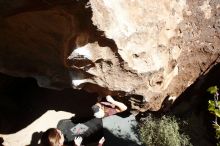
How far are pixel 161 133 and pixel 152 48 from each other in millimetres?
1556

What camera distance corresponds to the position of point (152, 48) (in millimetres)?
4715

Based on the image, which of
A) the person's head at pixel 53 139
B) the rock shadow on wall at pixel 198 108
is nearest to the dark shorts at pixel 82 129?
the person's head at pixel 53 139

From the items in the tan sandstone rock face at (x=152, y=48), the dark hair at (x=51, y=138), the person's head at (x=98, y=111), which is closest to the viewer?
the tan sandstone rock face at (x=152, y=48)

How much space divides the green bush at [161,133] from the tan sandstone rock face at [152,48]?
1.21 ft

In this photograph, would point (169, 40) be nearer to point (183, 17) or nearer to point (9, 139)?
point (183, 17)

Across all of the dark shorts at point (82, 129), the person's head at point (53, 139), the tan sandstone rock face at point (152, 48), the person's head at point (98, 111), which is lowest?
the person's head at point (53, 139)

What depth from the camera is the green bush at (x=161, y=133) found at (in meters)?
5.75

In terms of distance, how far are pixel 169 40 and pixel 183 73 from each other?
0.86m

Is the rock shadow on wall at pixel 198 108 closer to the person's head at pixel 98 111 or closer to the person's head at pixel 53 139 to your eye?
the person's head at pixel 98 111

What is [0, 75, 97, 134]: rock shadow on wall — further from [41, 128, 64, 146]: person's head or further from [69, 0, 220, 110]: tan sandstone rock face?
[41, 128, 64, 146]: person's head

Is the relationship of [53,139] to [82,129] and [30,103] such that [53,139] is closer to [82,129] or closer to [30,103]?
[82,129]

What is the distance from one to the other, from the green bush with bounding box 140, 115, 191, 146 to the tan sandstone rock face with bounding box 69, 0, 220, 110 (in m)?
0.37

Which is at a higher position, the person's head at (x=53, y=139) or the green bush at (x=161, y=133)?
the green bush at (x=161, y=133)

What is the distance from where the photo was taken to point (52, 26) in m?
4.61
